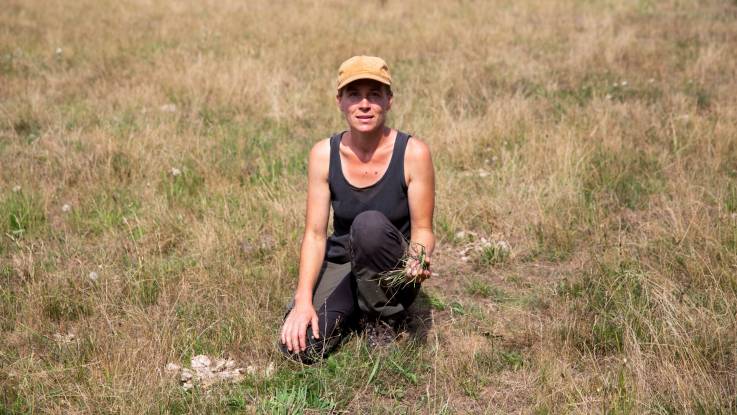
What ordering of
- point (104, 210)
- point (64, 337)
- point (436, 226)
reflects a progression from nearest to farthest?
point (64, 337), point (436, 226), point (104, 210)

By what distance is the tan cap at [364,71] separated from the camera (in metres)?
2.86

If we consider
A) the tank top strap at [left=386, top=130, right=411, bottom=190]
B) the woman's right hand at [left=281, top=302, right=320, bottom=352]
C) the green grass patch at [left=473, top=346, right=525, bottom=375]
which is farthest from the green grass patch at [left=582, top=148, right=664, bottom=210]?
the woman's right hand at [left=281, top=302, right=320, bottom=352]

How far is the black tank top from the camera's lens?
3.04m

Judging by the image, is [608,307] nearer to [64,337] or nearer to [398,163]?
[398,163]

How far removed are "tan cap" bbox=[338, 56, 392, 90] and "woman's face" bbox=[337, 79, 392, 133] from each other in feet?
0.22

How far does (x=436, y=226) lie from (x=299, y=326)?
5.38 ft

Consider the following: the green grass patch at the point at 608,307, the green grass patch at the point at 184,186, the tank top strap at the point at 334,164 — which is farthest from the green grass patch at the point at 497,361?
the green grass patch at the point at 184,186

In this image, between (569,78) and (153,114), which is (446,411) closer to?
(153,114)

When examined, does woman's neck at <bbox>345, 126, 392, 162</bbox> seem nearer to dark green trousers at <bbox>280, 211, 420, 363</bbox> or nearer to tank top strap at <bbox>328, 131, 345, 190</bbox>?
tank top strap at <bbox>328, 131, 345, 190</bbox>

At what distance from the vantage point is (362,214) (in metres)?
2.89

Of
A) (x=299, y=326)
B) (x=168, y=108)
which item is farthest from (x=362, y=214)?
(x=168, y=108)

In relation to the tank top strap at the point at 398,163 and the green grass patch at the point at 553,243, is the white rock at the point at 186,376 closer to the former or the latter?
the tank top strap at the point at 398,163

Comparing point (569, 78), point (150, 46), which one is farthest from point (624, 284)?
point (150, 46)

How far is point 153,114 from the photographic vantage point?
641cm
